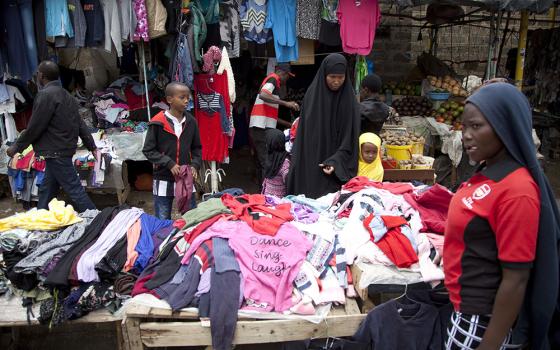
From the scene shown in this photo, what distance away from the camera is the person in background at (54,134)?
4680mm

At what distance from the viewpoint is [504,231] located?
1618mm

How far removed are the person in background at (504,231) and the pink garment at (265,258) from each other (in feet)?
3.37

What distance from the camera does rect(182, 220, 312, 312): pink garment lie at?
2568 millimetres

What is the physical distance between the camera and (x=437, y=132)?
7.09 m

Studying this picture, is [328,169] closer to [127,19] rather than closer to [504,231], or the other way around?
[504,231]

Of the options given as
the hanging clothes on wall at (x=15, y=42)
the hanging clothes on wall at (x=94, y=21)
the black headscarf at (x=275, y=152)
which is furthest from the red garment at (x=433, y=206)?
the hanging clothes on wall at (x=15, y=42)

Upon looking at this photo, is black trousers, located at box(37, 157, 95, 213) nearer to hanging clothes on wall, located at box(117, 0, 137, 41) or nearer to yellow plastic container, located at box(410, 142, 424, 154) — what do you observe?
hanging clothes on wall, located at box(117, 0, 137, 41)

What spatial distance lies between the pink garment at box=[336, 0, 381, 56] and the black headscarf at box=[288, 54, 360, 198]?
2.36 m

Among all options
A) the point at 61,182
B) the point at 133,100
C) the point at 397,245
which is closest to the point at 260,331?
the point at 397,245

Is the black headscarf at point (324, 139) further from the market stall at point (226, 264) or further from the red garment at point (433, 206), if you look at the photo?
the red garment at point (433, 206)

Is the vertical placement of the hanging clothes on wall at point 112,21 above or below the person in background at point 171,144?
above

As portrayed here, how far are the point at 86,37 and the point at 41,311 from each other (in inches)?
176

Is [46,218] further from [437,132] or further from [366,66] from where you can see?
[437,132]

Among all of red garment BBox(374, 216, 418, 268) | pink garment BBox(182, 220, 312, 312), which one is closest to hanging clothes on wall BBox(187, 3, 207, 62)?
pink garment BBox(182, 220, 312, 312)
